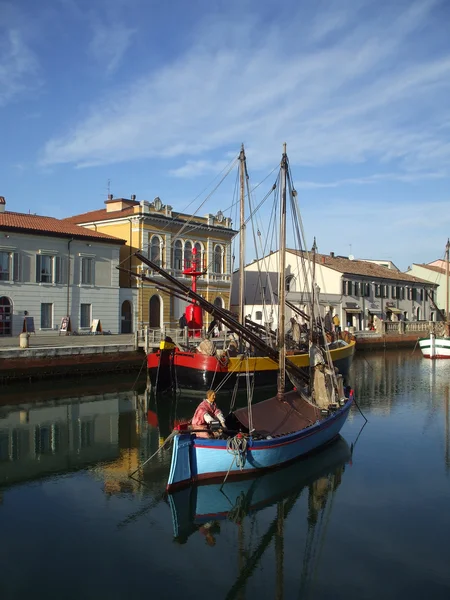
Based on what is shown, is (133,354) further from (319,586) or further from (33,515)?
(319,586)

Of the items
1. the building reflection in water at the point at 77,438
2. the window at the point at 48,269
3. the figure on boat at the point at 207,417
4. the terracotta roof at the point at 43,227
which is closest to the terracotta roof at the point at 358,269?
the terracotta roof at the point at 43,227

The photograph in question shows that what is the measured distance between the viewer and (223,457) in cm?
1441

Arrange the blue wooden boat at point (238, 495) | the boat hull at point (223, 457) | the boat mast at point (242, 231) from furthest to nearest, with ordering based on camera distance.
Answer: the boat mast at point (242, 231) → the boat hull at point (223, 457) → the blue wooden boat at point (238, 495)

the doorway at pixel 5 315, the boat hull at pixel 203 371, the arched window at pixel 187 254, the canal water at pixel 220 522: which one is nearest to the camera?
the canal water at pixel 220 522

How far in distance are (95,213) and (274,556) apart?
46851mm

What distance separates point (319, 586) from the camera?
1012 cm

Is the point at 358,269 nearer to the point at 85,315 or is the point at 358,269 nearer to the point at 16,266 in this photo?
the point at 85,315

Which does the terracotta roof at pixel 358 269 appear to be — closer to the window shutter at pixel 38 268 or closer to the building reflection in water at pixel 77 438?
the window shutter at pixel 38 268

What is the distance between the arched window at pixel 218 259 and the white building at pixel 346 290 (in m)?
3.86

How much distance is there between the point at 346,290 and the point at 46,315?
111ft

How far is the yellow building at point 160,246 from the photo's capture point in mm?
47750

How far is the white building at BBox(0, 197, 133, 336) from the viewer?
1559 inches

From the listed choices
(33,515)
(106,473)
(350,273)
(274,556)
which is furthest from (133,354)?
(350,273)

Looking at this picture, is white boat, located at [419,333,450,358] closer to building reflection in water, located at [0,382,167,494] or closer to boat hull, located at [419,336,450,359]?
boat hull, located at [419,336,450,359]
